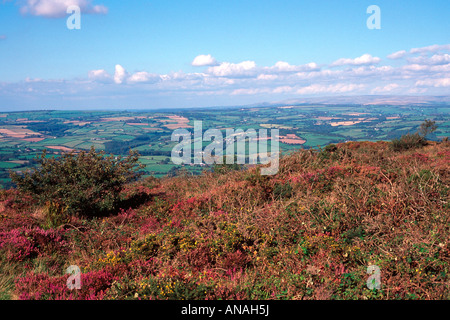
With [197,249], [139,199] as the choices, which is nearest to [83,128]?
[139,199]

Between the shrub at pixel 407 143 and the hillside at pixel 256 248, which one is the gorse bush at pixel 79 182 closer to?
the hillside at pixel 256 248

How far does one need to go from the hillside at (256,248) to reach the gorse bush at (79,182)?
2.41 ft

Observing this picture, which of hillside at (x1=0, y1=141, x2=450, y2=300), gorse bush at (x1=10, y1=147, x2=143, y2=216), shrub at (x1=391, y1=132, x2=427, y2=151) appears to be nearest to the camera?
hillside at (x1=0, y1=141, x2=450, y2=300)

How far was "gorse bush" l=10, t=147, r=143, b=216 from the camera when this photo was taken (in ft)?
27.9

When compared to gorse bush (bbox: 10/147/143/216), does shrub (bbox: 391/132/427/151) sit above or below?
above

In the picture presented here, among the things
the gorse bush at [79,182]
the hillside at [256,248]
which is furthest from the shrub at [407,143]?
the gorse bush at [79,182]

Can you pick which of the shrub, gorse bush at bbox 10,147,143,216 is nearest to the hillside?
gorse bush at bbox 10,147,143,216

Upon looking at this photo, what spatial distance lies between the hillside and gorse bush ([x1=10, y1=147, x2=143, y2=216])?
73 cm

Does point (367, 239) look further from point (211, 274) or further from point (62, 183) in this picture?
point (62, 183)

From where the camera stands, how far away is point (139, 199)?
10156 mm

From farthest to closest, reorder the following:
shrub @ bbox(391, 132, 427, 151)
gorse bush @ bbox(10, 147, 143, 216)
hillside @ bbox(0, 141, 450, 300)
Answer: shrub @ bbox(391, 132, 427, 151) < gorse bush @ bbox(10, 147, 143, 216) < hillside @ bbox(0, 141, 450, 300)

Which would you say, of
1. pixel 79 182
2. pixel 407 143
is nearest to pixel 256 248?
pixel 79 182

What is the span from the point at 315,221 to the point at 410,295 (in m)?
2.44

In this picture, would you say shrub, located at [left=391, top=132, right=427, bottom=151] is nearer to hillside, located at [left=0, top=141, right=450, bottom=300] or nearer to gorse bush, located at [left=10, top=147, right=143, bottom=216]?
hillside, located at [left=0, top=141, right=450, bottom=300]
